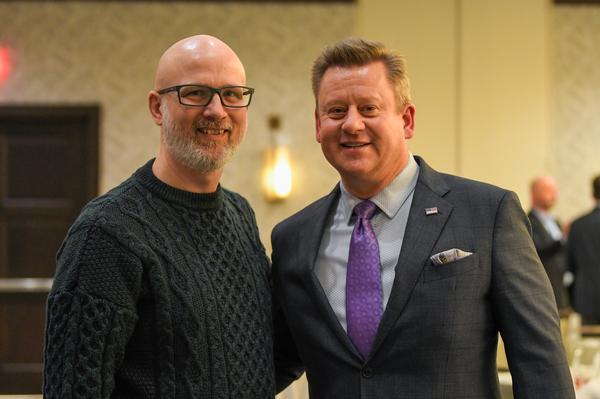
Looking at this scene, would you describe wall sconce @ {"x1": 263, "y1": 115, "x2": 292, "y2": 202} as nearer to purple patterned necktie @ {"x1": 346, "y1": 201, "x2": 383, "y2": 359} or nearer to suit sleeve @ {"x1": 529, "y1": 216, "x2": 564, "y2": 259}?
suit sleeve @ {"x1": 529, "y1": 216, "x2": 564, "y2": 259}

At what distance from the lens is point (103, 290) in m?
1.89

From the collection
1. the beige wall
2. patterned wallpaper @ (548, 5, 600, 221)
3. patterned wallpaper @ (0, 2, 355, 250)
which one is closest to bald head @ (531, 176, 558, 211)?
the beige wall

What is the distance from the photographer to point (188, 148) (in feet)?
6.82

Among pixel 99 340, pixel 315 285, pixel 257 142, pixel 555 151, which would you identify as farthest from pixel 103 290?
pixel 555 151

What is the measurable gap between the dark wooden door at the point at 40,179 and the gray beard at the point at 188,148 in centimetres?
588

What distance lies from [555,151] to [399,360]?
6407mm

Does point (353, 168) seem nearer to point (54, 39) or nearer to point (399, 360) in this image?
point (399, 360)

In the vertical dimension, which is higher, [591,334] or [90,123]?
[90,123]

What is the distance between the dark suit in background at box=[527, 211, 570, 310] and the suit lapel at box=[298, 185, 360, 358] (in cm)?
466

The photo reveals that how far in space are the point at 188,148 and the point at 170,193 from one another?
0.12 metres

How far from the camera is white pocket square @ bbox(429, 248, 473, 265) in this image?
211cm

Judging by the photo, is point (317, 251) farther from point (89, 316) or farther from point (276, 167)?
point (276, 167)

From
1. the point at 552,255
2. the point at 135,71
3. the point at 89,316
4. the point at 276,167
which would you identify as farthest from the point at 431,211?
the point at 135,71

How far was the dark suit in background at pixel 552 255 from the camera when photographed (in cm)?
694
